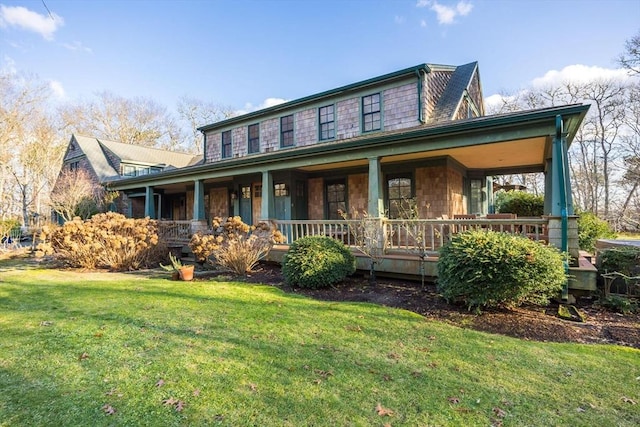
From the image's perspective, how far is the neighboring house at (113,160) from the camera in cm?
2334

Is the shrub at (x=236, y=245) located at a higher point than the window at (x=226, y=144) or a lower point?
lower

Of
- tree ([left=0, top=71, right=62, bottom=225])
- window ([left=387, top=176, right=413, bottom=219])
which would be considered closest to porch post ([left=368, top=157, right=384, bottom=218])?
window ([left=387, top=176, right=413, bottom=219])

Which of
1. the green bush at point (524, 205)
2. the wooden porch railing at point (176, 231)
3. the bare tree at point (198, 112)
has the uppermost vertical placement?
the bare tree at point (198, 112)

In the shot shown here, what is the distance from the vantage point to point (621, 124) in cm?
2664

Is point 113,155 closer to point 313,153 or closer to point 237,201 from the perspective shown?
point 237,201

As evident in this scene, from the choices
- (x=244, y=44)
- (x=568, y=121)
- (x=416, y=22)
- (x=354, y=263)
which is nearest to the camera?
(x=568, y=121)

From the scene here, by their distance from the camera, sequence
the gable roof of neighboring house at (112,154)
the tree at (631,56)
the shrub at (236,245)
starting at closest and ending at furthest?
the shrub at (236,245), the tree at (631,56), the gable roof of neighboring house at (112,154)

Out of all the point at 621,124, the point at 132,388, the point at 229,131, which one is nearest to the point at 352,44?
the point at 229,131

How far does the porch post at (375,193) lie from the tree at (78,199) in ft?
58.0

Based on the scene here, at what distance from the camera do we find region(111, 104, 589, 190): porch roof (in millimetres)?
6531

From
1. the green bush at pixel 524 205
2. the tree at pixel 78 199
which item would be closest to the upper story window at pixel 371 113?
the green bush at pixel 524 205

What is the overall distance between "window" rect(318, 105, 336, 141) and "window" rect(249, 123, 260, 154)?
3323mm

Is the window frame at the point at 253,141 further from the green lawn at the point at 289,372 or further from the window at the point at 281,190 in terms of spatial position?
the green lawn at the point at 289,372

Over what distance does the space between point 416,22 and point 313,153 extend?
7767mm
